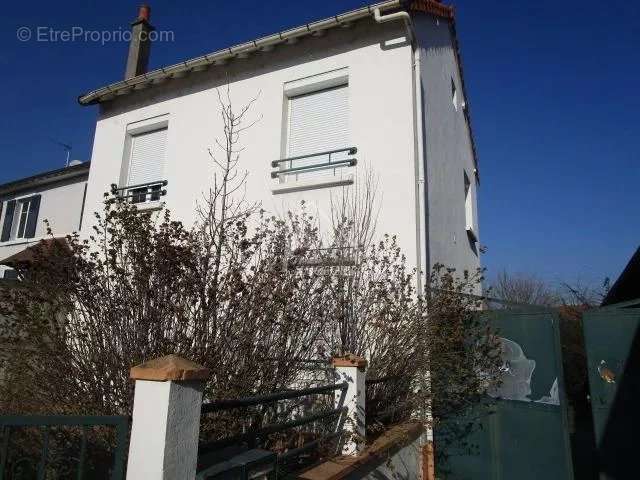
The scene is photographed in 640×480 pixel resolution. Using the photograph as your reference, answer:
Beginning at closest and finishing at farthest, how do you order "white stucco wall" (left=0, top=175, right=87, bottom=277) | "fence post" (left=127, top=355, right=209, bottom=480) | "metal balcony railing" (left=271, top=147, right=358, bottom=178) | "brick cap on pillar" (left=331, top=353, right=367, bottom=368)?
"fence post" (left=127, top=355, right=209, bottom=480) < "brick cap on pillar" (left=331, top=353, right=367, bottom=368) < "metal balcony railing" (left=271, top=147, right=358, bottom=178) < "white stucco wall" (left=0, top=175, right=87, bottom=277)

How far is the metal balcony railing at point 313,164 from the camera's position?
6.82 m

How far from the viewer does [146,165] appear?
9.23m

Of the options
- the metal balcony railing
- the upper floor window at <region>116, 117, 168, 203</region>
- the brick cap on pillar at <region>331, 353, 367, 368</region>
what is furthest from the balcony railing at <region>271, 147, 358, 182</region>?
the brick cap on pillar at <region>331, 353, 367, 368</region>

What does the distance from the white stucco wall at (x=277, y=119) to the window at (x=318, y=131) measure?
0.69 ft

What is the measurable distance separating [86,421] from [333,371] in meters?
2.64

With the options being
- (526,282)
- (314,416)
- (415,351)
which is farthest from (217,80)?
(526,282)

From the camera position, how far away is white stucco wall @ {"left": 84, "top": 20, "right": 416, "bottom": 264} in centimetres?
647

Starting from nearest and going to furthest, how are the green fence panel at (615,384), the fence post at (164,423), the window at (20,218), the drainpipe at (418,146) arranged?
the fence post at (164,423) → the green fence panel at (615,384) → the drainpipe at (418,146) → the window at (20,218)

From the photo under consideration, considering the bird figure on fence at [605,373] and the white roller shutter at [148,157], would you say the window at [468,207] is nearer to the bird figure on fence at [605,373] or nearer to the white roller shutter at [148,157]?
the bird figure on fence at [605,373]

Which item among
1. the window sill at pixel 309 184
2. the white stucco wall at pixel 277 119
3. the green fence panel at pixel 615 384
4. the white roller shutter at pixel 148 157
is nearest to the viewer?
the green fence panel at pixel 615 384

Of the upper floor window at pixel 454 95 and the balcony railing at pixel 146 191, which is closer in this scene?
the balcony railing at pixel 146 191

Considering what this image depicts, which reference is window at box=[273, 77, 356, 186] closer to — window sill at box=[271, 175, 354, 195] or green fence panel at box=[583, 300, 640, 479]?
window sill at box=[271, 175, 354, 195]

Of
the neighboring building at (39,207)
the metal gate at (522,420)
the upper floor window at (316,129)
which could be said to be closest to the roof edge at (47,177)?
the neighboring building at (39,207)

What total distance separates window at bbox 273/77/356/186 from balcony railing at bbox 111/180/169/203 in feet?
8.72
